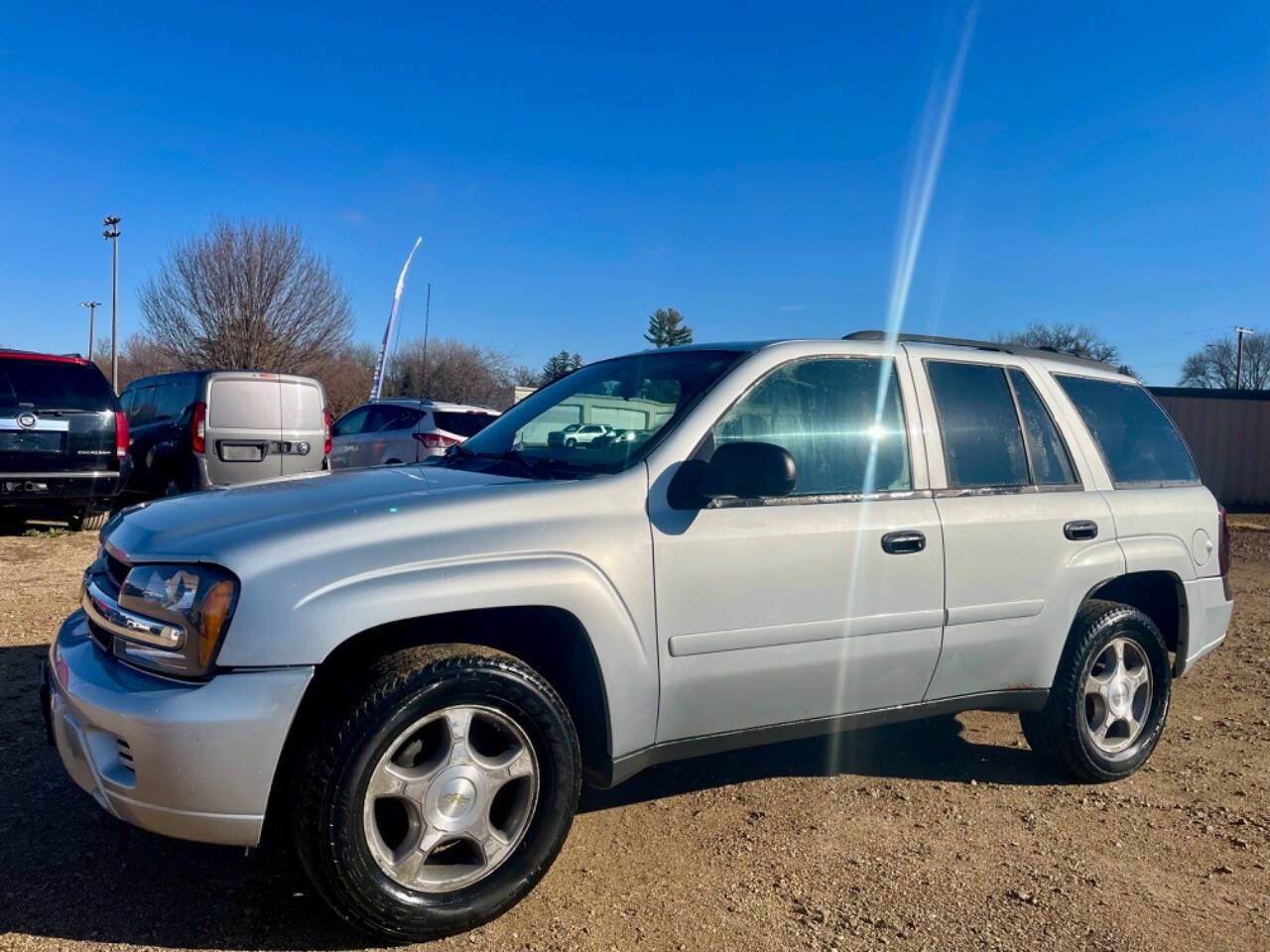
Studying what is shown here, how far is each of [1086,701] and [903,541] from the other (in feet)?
4.61

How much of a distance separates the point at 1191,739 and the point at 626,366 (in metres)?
3.41

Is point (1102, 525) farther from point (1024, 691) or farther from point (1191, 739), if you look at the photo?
point (1191, 739)

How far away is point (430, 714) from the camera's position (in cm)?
273

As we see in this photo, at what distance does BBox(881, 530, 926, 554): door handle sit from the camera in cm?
347

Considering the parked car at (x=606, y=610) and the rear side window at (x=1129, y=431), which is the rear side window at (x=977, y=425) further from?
the rear side window at (x=1129, y=431)

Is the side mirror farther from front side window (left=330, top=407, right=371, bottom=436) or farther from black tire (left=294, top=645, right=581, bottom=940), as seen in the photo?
front side window (left=330, top=407, right=371, bottom=436)

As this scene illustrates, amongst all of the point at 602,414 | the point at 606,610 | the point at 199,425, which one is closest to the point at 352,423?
the point at 199,425

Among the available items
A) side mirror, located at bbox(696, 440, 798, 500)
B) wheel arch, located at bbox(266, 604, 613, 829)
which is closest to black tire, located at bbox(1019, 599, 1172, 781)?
side mirror, located at bbox(696, 440, 798, 500)

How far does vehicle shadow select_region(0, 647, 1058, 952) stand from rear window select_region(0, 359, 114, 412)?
5.15 m

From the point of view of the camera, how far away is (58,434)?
28.7 ft

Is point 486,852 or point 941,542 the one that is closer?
point 486,852

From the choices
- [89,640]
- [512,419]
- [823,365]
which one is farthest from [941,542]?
[89,640]

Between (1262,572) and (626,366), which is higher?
(626,366)

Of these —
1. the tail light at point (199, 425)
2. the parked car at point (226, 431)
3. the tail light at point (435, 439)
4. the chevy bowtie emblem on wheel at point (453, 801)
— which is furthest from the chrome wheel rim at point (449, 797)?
the tail light at point (435, 439)
